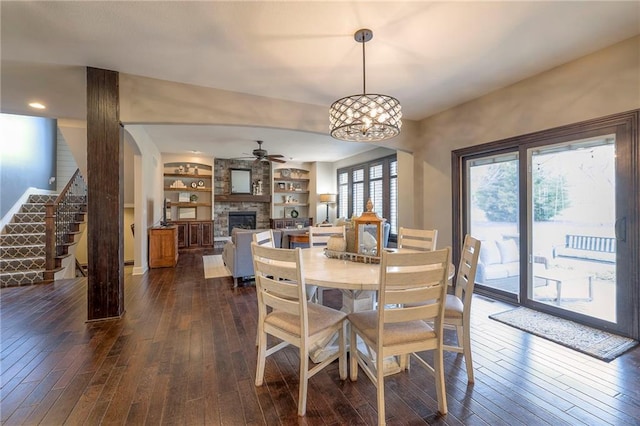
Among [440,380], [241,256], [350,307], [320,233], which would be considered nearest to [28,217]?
[241,256]

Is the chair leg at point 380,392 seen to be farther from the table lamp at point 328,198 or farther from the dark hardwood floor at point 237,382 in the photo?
the table lamp at point 328,198

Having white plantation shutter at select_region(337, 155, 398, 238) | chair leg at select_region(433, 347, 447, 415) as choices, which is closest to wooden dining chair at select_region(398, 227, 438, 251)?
chair leg at select_region(433, 347, 447, 415)

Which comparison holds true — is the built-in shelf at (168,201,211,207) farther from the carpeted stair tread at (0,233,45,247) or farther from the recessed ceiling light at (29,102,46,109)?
the recessed ceiling light at (29,102,46,109)

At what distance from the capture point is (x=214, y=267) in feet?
19.1

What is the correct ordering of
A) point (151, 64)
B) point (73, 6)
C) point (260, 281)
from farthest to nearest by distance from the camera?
point (151, 64)
point (73, 6)
point (260, 281)

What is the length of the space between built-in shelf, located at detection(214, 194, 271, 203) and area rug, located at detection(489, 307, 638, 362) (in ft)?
25.5

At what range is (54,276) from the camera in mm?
4750

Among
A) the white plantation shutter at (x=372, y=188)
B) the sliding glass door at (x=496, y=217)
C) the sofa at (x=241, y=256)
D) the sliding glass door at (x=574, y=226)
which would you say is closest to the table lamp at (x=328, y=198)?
the white plantation shutter at (x=372, y=188)

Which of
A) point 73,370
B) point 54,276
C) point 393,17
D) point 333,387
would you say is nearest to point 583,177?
point 393,17

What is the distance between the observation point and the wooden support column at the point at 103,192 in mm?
3014

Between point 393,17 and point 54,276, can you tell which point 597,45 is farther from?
point 54,276

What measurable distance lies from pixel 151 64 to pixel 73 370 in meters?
2.92

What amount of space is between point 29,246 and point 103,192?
11.2 ft

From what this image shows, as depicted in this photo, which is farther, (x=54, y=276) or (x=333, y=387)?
(x=54, y=276)
